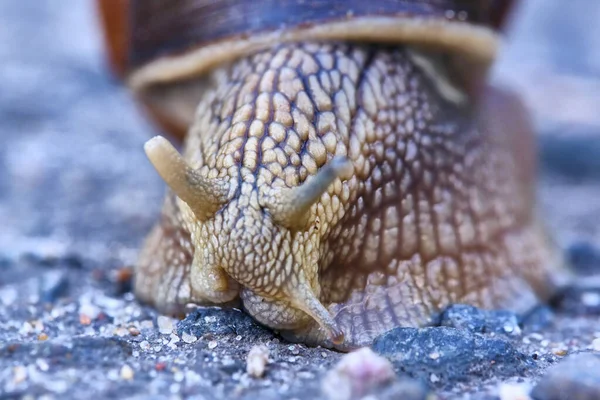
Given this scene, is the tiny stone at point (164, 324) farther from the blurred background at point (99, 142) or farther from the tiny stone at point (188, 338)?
the blurred background at point (99, 142)

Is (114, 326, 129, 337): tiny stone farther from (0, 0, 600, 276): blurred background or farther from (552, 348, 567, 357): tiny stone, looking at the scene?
(552, 348, 567, 357): tiny stone

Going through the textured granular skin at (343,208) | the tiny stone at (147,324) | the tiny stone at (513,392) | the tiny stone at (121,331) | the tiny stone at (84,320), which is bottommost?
the tiny stone at (513,392)

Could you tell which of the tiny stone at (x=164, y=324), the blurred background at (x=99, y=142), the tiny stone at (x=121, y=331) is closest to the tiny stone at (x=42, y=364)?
the tiny stone at (x=121, y=331)

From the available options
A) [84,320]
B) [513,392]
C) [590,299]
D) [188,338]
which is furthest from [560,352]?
[84,320]

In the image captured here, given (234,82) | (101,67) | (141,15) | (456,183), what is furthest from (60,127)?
(456,183)

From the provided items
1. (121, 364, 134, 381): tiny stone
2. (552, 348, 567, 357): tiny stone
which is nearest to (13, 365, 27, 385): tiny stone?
(121, 364, 134, 381): tiny stone

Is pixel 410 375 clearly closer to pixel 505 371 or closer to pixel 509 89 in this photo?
pixel 505 371
